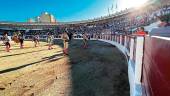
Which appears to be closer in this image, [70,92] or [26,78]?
[70,92]

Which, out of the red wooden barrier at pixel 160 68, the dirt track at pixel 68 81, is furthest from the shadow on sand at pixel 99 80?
the red wooden barrier at pixel 160 68

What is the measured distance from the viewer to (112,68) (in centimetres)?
1208

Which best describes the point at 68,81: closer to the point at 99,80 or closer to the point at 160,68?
the point at 99,80

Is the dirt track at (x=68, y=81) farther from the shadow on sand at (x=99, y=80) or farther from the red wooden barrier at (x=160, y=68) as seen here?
the red wooden barrier at (x=160, y=68)

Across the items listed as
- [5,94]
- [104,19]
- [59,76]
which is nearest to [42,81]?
[59,76]

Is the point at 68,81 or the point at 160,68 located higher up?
the point at 160,68

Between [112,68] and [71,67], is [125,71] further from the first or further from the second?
[71,67]

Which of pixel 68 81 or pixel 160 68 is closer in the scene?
pixel 160 68

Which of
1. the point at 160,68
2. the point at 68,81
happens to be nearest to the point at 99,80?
the point at 68,81

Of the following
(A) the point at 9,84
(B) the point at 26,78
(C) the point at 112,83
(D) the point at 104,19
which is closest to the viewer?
(C) the point at 112,83

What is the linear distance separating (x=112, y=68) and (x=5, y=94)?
5.03 meters

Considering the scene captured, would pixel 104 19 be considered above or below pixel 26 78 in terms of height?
above

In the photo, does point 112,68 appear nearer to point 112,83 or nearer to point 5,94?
point 112,83

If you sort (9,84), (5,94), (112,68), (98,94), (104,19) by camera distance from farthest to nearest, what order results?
1. (104,19)
2. (112,68)
3. (9,84)
4. (5,94)
5. (98,94)
